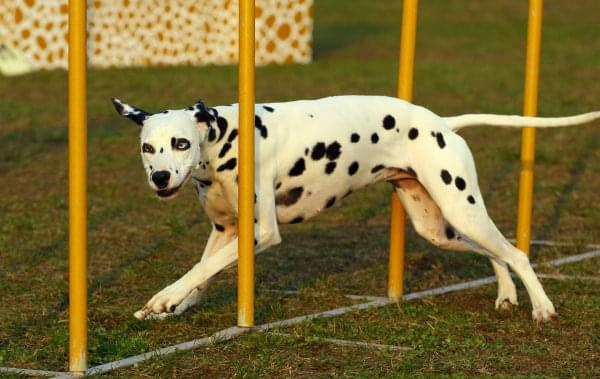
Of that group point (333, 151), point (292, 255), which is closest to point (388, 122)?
point (333, 151)

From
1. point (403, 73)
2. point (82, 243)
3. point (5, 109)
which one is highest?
point (403, 73)

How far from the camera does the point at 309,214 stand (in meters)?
7.43

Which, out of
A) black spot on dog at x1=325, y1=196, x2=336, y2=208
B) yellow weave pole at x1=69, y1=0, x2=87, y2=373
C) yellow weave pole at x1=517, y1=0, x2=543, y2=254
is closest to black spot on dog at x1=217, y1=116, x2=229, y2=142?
black spot on dog at x1=325, y1=196, x2=336, y2=208

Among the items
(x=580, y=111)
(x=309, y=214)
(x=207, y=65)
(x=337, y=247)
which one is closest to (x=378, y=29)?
(x=207, y=65)

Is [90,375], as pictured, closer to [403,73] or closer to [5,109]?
[403,73]

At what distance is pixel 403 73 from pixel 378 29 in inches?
846

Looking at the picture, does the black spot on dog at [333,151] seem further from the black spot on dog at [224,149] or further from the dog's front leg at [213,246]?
the dog's front leg at [213,246]

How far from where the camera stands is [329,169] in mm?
7301

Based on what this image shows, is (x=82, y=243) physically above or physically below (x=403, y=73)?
below

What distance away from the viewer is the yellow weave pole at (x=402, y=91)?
7.90m

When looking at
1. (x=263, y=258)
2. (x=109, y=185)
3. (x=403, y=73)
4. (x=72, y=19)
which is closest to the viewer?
(x=72, y=19)

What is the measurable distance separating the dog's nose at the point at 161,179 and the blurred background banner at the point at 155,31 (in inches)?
585

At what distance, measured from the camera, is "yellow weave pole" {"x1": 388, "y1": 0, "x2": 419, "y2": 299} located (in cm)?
790

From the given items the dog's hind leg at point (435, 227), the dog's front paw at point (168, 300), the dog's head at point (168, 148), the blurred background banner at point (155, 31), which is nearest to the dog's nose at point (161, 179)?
the dog's head at point (168, 148)
